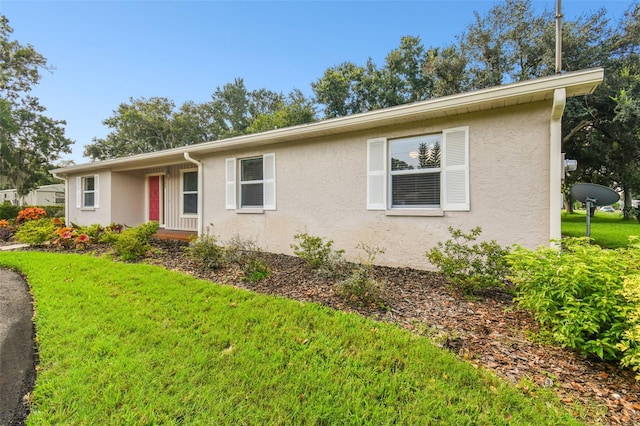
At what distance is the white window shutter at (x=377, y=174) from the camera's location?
16.7 ft

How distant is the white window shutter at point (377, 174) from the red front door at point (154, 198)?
8672 mm

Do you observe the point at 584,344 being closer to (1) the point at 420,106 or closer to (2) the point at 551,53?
(1) the point at 420,106

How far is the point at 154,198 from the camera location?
34.7ft

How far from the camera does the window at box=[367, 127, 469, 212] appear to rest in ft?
14.7

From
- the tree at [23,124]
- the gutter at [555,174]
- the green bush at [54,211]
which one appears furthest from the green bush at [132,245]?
the tree at [23,124]

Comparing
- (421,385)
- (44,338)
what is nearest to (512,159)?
(421,385)

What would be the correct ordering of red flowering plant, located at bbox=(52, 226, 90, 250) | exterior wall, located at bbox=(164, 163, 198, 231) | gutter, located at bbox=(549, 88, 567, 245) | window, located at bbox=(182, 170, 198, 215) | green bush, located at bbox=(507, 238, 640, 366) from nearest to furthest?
green bush, located at bbox=(507, 238, 640, 366) < gutter, located at bbox=(549, 88, 567, 245) < red flowering plant, located at bbox=(52, 226, 90, 250) < window, located at bbox=(182, 170, 198, 215) < exterior wall, located at bbox=(164, 163, 198, 231)

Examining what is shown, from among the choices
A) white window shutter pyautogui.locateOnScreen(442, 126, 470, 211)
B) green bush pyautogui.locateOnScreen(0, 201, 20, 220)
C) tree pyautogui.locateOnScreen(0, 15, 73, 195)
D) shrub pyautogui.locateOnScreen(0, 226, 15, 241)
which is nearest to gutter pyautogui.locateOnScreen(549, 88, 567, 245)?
white window shutter pyautogui.locateOnScreen(442, 126, 470, 211)

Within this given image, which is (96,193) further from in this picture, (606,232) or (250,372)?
(606,232)

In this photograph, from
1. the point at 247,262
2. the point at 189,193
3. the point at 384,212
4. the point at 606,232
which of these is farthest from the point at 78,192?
the point at 606,232

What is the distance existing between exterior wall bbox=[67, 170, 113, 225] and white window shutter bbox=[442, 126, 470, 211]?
422 inches

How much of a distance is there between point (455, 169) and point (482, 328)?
254 cm

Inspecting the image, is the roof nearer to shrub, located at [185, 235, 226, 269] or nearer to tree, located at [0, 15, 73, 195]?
shrub, located at [185, 235, 226, 269]

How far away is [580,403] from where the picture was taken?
1885 millimetres
